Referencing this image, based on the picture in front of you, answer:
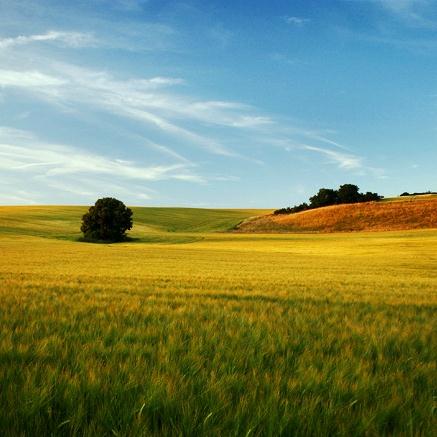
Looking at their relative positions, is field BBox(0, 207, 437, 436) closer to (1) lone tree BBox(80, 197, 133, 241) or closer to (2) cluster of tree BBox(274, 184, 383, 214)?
(1) lone tree BBox(80, 197, 133, 241)

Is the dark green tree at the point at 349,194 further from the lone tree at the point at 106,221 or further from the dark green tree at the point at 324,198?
the lone tree at the point at 106,221

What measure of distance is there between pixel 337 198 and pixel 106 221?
62.7m

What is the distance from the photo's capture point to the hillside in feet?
270

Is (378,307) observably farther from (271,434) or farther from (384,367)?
(271,434)

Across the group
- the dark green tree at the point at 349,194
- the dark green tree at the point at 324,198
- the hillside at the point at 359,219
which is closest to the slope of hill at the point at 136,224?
→ the hillside at the point at 359,219

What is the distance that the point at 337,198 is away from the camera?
370 feet

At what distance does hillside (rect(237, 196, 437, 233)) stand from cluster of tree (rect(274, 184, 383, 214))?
1579cm

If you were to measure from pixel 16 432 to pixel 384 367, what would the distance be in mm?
3387

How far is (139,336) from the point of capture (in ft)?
17.1

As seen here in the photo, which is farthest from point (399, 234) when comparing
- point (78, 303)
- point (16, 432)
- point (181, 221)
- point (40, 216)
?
point (40, 216)

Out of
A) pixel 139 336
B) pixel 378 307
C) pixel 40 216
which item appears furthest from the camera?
pixel 40 216

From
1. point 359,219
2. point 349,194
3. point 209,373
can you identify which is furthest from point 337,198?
point 209,373

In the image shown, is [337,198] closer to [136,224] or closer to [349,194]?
[349,194]

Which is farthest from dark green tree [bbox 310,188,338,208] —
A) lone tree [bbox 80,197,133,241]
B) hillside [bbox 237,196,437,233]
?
lone tree [bbox 80,197,133,241]
